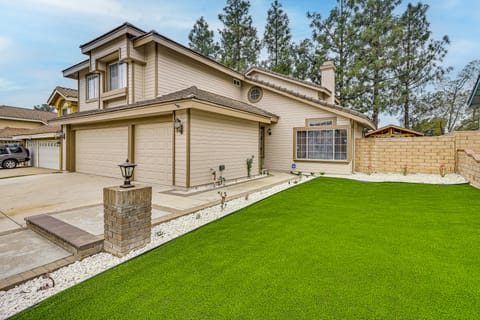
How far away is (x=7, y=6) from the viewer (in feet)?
19.8

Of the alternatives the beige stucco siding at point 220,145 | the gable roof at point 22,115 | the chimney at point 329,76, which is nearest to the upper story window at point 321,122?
the beige stucco siding at point 220,145

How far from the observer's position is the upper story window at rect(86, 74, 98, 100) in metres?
12.5

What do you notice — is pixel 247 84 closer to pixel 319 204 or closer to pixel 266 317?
pixel 319 204

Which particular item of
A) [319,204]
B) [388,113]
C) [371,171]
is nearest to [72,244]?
[319,204]

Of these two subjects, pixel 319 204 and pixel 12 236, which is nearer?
pixel 12 236

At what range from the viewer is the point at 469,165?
8148 mm

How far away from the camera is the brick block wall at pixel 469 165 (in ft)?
23.8

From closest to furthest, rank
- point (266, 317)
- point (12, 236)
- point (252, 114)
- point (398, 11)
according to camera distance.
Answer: point (266, 317), point (12, 236), point (252, 114), point (398, 11)

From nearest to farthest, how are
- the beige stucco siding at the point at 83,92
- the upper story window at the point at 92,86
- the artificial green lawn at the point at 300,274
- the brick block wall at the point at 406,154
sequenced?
the artificial green lawn at the point at 300,274 < the brick block wall at the point at 406,154 < the upper story window at the point at 92,86 < the beige stucco siding at the point at 83,92

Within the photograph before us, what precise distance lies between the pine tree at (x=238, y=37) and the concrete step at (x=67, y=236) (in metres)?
21.0

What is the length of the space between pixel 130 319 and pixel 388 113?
23067mm

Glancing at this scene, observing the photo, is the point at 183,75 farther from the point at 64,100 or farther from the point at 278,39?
the point at 278,39

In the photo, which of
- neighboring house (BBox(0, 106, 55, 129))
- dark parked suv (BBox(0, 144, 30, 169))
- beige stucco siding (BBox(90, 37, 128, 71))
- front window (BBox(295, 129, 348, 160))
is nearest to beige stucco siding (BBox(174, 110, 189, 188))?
beige stucco siding (BBox(90, 37, 128, 71))

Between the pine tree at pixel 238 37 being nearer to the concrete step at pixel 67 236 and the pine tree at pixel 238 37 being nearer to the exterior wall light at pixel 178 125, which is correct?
the exterior wall light at pixel 178 125
